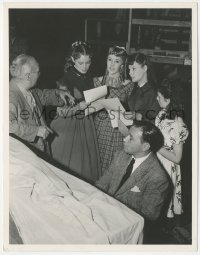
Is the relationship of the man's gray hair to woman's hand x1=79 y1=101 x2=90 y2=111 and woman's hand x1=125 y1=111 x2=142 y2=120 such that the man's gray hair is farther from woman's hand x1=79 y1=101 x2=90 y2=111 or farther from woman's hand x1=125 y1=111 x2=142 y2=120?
Answer: woman's hand x1=125 y1=111 x2=142 y2=120

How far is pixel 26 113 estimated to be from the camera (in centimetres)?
223

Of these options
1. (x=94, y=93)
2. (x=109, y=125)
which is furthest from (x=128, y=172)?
(x=94, y=93)

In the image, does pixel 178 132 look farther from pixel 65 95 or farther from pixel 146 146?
pixel 65 95

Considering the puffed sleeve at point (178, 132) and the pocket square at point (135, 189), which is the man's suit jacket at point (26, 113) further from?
the puffed sleeve at point (178, 132)

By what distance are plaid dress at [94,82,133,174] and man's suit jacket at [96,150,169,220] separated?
1.6 inches

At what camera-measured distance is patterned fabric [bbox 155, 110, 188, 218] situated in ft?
7.22

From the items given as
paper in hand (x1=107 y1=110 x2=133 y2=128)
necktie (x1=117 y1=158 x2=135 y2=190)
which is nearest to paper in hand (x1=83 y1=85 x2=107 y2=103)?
paper in hand (x1=107 y1=110 x2=133 y2=128)

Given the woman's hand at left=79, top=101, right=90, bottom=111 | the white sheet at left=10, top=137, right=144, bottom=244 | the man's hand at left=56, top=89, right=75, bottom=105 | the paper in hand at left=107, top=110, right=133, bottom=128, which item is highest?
the man's hand at left=56, top=89, right=75, bottom=105

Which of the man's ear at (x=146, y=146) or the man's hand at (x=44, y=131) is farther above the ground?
the man's hand at (x=44, y=131)

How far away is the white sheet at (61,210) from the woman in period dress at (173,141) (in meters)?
0.26

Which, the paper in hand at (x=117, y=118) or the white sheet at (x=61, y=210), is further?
the paper in hand at (x=117, y=118)

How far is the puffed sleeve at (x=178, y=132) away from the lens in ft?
7.23

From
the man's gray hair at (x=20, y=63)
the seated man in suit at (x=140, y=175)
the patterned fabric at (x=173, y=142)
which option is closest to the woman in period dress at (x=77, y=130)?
the seated man in suit at (x=140, y=175)

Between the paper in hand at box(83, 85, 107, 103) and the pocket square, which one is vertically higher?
the paper in hand at box(83, 85, 107, 103)
